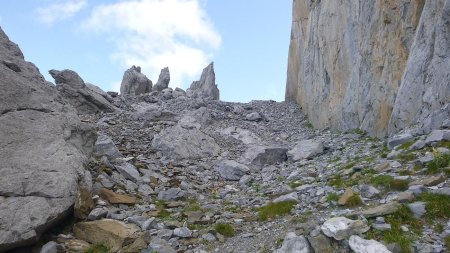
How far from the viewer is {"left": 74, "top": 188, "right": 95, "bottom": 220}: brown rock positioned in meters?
13.6

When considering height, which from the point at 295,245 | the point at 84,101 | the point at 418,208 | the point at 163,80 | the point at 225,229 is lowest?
the point at 225,229

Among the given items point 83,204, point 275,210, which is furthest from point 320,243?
point 83,204

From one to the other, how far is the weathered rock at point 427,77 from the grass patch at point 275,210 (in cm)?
767

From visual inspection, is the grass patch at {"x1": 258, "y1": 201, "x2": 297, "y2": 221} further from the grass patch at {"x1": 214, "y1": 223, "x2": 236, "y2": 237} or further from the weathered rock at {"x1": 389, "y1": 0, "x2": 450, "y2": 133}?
the weathered rock at {"x1": 389, "y1": 0, "x2": 450, "y2": 133}

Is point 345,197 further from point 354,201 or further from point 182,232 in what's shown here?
point 182,232

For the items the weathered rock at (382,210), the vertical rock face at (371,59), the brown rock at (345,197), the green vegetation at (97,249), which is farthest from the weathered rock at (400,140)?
the green vegetation at (97,249)

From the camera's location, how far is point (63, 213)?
42.2 feet

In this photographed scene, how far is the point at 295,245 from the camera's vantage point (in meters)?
9.90

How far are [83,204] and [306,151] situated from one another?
635 inches

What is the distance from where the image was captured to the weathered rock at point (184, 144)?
2730 centimetres

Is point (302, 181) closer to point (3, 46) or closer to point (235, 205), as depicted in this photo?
point (235, 205)

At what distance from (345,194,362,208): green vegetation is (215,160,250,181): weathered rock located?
1175 centimetres

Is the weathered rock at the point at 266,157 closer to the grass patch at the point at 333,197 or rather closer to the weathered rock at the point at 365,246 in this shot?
the grass patch at the point at 333,197

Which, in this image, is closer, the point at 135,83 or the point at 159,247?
the point at 159,247
